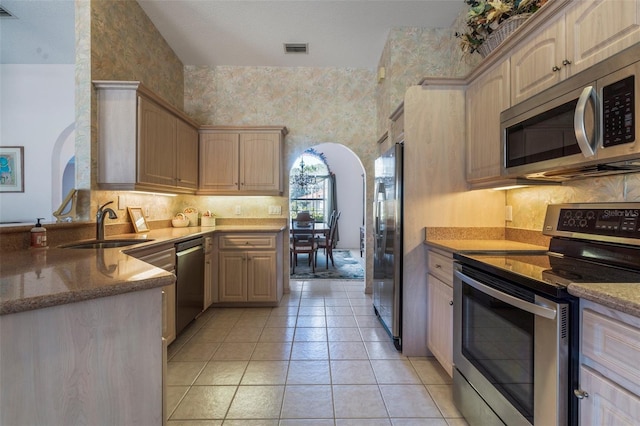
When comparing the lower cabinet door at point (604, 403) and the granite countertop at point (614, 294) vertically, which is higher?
the granite countertop at point (614, 294)

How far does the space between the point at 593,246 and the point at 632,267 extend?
0.22 meters

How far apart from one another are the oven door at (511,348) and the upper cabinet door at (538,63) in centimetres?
106

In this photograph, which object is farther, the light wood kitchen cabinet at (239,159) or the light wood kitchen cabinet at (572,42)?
the light wood kitchen cabinet at (239,159)

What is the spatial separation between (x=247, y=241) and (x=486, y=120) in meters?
2.62

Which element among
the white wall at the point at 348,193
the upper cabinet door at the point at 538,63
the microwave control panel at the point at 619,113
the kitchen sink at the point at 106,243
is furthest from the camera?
the white wall at the point at 348,193

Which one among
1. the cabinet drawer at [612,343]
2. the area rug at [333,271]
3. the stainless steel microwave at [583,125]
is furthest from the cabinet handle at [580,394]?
the area rug at [333,271]

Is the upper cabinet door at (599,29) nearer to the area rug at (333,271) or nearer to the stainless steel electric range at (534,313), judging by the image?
the stainless steel electric range at (534,313)

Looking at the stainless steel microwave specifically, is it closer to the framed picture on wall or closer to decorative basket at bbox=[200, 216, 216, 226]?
decorative basket at bbox=[200, 216, 216, 226]

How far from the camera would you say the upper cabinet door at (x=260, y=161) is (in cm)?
378

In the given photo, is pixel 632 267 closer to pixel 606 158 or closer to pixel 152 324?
pixel 606 158

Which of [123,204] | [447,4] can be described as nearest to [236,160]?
[123,204]

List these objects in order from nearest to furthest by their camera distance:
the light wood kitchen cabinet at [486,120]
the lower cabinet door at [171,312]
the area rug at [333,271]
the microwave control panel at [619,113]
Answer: the microwave control panel at [619,113]
the light wood kitchen cabinet at [486,120]
the lower cabinet door at [171,312]
the area rug at [333,271]

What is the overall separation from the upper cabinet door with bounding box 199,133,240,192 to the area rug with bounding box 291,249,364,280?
193cm

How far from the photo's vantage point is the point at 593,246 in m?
1.44
